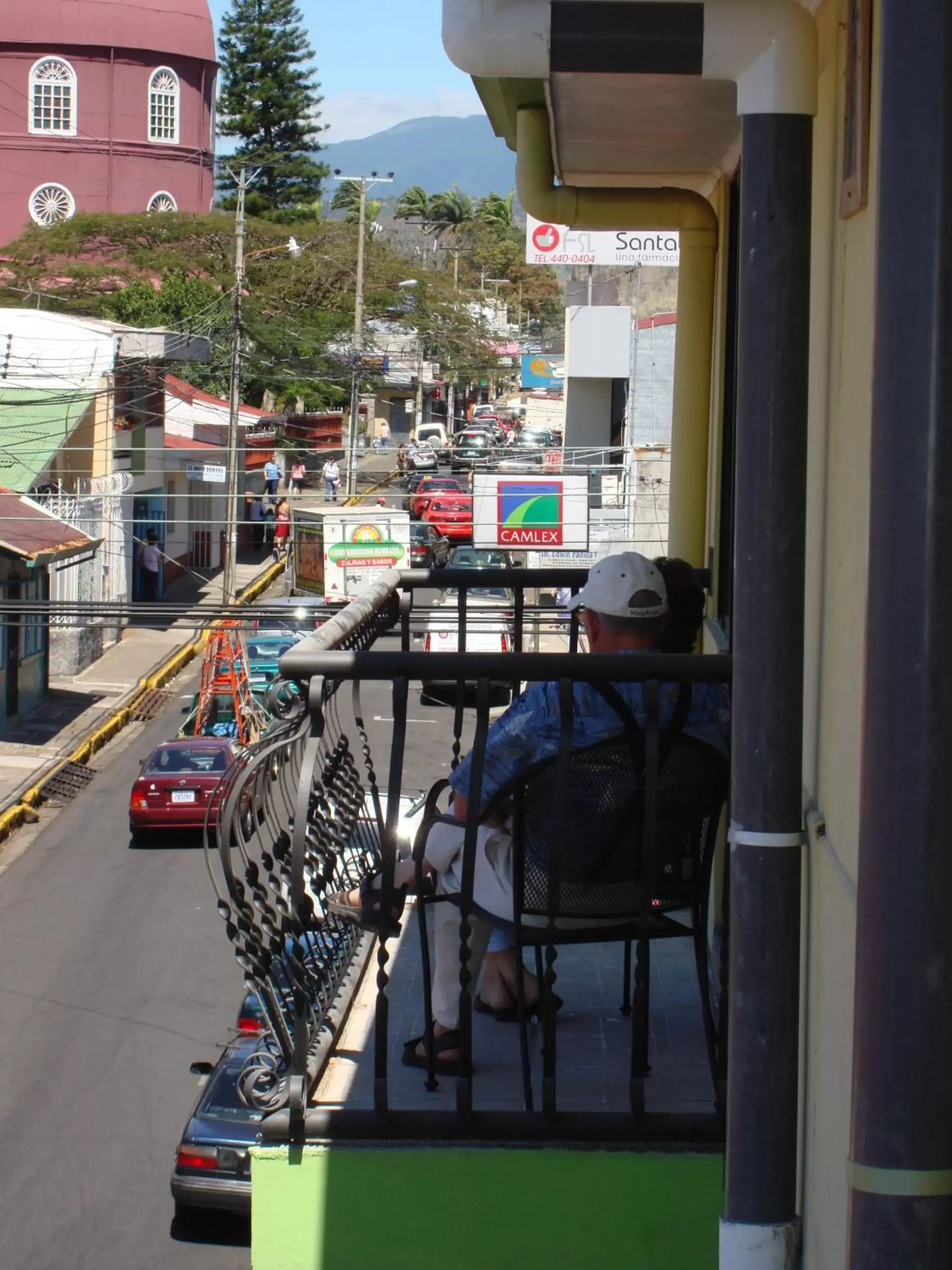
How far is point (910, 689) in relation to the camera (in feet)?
5.36

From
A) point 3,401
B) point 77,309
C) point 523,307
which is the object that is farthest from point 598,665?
point 523,307

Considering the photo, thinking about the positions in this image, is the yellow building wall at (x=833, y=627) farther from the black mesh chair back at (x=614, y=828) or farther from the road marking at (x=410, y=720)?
the road marking at (x=410, y=720)

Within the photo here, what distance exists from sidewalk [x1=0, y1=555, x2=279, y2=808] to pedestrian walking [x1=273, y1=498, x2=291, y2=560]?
237 cm

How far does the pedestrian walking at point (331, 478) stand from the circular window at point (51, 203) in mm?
13933

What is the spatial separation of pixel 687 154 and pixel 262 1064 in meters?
3.18

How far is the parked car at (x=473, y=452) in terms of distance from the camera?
1419 inches

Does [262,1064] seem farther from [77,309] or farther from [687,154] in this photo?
[77,309]

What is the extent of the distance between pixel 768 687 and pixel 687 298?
3537 mm

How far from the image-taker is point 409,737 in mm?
25719

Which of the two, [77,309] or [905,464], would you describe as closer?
[905,464]

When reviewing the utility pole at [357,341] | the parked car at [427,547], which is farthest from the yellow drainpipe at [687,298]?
the parked car at [427,547]

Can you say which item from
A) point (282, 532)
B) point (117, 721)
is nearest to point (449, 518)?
point (282, 532)

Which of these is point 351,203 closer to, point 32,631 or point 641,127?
point 32,631

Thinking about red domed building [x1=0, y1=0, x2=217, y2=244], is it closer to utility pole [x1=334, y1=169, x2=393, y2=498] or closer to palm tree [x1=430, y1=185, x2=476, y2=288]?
utility pole [x1=334, y1=169, x2=393, y2=498]
